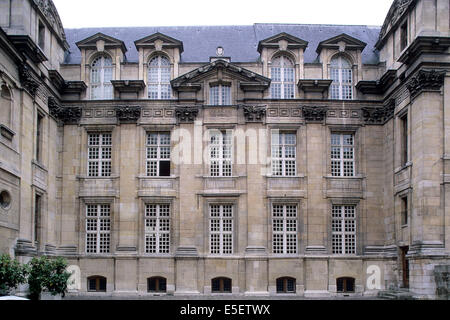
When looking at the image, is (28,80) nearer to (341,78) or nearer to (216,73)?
(216,73)

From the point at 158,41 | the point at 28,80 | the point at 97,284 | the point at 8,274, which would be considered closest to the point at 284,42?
the point at 158,41

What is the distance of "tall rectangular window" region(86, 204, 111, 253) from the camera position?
1185 inches

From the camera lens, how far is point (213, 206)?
99.3ft

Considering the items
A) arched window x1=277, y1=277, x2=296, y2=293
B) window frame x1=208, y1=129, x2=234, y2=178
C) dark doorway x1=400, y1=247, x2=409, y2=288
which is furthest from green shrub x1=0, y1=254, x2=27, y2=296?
dark doorway x1=400, y1=247, x2=409, y2=288

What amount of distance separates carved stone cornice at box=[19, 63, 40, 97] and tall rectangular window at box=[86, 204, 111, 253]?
22.5 feet

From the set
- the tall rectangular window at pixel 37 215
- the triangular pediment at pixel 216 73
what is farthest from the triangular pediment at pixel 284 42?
the tall rectangular window at pixel 37 215

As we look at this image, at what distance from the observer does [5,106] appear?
24.2 meters

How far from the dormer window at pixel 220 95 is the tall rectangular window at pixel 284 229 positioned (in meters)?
5.95

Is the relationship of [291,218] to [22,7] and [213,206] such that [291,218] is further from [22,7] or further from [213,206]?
[22,7]

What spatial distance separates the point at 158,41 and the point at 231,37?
4.94 metres

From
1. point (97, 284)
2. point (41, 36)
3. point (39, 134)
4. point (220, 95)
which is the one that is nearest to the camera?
point (39, 134)

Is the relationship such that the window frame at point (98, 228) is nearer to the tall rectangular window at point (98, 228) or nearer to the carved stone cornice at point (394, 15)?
the tall rectangular window at point (98, 228)
